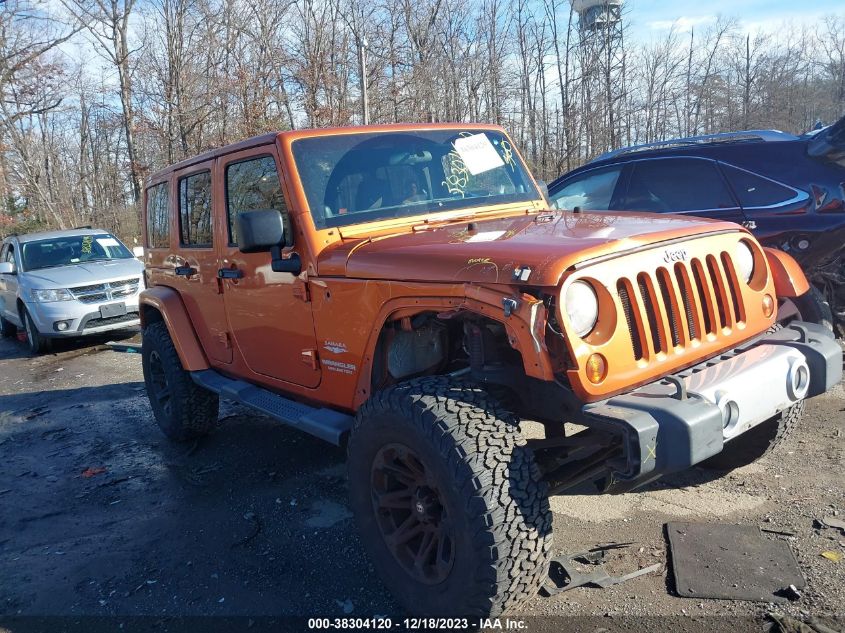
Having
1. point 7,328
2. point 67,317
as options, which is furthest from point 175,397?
point 7,328

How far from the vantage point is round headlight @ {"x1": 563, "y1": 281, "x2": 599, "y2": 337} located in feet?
7.80

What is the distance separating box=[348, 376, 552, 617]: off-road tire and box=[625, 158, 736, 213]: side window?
3705mm

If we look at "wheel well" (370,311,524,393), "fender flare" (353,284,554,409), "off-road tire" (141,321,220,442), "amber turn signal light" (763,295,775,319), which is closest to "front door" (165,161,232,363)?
"off-road tire" (141,321,220,442)

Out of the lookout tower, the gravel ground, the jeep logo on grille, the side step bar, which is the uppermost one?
the lookout tower

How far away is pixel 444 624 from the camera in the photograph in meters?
2.62

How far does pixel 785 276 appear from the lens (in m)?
3.28

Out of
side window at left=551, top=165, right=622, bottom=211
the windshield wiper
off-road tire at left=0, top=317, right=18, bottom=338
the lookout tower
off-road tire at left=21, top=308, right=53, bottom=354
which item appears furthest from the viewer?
the lookout tower

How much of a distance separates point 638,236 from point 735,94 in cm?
2649

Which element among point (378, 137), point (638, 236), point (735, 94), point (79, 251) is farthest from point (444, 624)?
point (735, 94)

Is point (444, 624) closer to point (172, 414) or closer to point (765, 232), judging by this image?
point (172, 414)

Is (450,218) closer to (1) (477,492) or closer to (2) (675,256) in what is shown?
(2) (675,256)

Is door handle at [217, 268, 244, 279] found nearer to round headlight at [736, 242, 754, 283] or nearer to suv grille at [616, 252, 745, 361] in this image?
suv grille at [616, 252, 745, 361]

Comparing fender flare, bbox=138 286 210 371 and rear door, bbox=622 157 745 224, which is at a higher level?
rear door, bbox=622 157 745 224

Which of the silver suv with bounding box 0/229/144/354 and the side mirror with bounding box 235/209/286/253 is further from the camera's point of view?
the silver suv with bounding box 0/229/144/354
